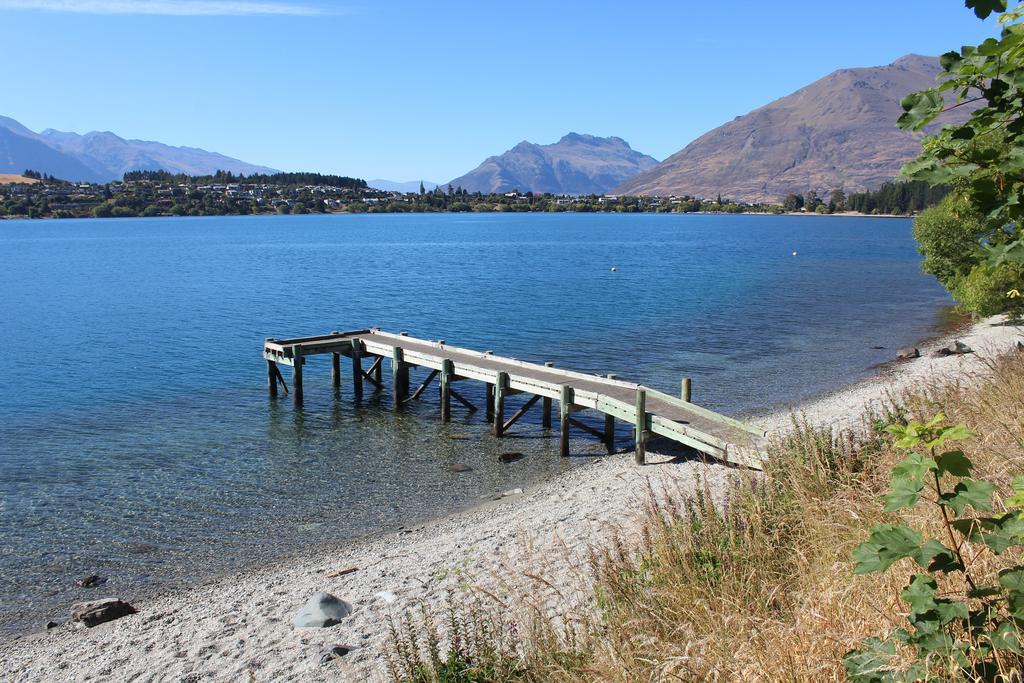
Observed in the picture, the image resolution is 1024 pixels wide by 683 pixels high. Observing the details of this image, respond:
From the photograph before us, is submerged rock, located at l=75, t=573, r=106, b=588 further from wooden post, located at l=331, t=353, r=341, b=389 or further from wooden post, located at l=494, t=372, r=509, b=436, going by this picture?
wooden post, located at l=331, t=353, r=341, b=389

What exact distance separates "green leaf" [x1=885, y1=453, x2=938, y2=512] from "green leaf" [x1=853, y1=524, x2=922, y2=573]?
0.14 metres

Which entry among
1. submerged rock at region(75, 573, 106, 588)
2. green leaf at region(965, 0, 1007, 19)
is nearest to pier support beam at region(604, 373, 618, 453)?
submerged rock at region(75, 573, 106, 588)

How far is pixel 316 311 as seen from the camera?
52594 millimetres

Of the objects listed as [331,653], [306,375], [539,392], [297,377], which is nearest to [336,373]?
[297,377]

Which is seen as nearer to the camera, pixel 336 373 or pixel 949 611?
pixel 949 611

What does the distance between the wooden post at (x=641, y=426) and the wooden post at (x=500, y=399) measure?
4.83m

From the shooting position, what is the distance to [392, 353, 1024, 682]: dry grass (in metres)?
5.05

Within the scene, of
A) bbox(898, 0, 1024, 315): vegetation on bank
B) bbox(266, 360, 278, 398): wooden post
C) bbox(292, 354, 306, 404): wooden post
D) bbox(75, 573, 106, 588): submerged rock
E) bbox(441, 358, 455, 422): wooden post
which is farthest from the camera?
bbox(266, 360, 278, 398): wooden post

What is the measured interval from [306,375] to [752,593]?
28.3m

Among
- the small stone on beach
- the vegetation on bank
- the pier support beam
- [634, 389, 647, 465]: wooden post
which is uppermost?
the vegetation on bank

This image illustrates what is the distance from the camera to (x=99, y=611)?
12.8 metres

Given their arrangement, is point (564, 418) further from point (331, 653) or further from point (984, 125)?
point (984, 125)

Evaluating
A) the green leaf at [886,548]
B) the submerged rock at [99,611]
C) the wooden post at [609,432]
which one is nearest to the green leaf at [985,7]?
the green leaf at [886,548]

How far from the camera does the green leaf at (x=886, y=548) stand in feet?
13.1
